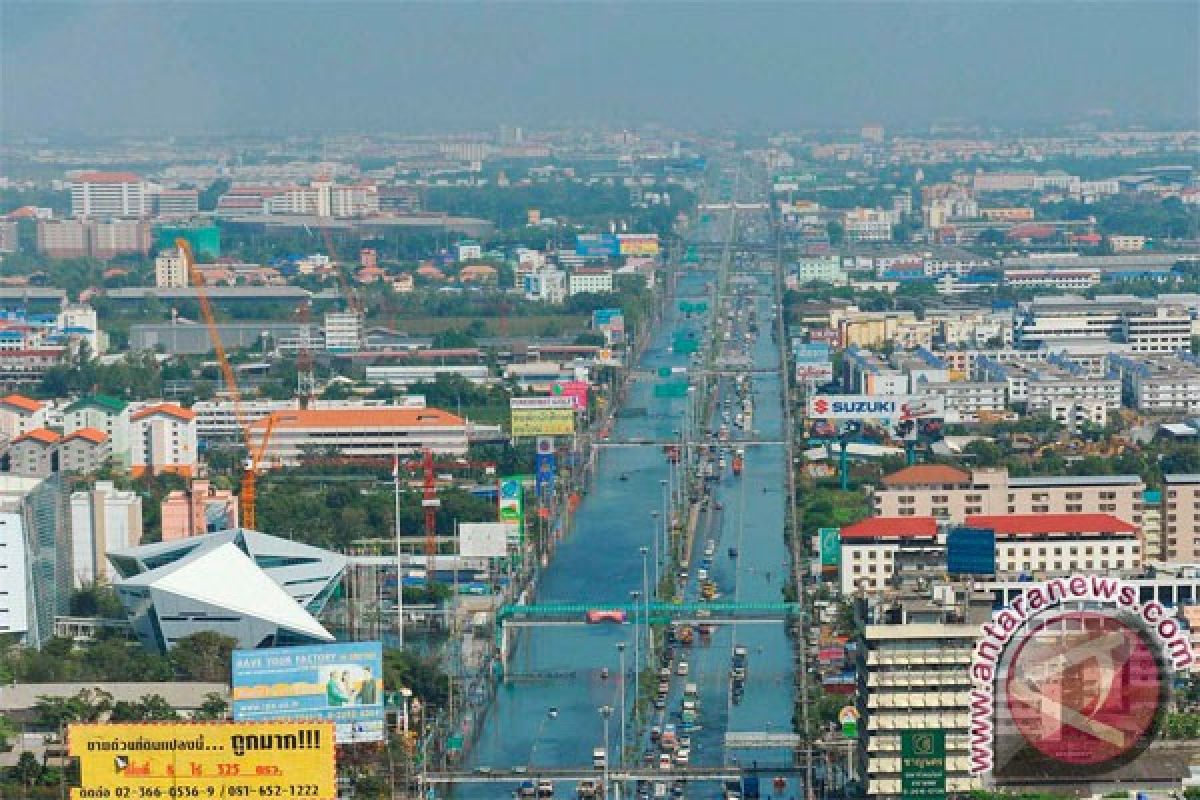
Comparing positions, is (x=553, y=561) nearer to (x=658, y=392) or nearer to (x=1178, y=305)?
(x=658, y=392)

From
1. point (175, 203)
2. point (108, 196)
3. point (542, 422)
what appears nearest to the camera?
point (542, 422)

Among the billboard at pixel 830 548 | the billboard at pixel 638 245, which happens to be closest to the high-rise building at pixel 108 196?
the billboard at pixel 638 245

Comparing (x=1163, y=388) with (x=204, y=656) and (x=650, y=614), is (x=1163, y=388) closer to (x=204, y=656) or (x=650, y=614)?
(x=650, y=614)

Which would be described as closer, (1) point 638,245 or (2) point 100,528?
(2) point 100,528

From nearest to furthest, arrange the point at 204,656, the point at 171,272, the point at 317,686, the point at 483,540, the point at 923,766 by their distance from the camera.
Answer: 1. the point at 923,766
2. the point at 317,686
3. the point at 204,656
4. the point at 483,540
5. the point at 171,272

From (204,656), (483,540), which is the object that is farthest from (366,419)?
(204,656)

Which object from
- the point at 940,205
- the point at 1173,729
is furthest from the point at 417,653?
the point at 940,205
